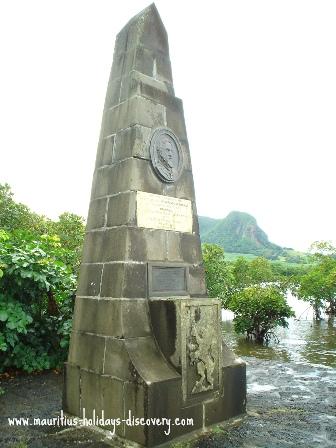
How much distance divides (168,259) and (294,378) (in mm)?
3721

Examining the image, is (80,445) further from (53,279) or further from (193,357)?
(53,279)

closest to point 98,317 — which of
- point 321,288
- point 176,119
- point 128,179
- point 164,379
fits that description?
point 164,379

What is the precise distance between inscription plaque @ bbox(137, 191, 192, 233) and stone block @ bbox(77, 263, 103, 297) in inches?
32.3

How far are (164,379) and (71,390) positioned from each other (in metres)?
1.52

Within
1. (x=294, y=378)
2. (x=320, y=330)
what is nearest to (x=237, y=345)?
(x=294, y=378)

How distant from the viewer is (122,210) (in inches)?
193

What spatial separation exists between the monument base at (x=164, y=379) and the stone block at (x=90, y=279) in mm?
220

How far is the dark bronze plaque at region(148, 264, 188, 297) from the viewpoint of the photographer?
4.91m

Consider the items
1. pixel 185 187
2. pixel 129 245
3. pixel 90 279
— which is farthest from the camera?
pixel 185 187

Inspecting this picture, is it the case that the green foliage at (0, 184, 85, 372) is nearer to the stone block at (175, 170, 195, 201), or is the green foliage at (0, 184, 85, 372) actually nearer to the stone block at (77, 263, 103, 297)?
the stone block at (77, 263, 103, 297)

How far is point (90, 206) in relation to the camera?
5.48 m

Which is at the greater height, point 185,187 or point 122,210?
point 185,187

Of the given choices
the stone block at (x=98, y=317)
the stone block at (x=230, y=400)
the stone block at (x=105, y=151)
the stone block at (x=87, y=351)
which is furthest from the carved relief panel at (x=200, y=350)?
the stone block at (x=105, y=151)

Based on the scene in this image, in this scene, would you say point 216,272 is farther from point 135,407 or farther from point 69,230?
point 135,407
